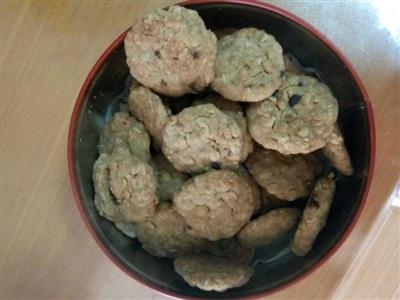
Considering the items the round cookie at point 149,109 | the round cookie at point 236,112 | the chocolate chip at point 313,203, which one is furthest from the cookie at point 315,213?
the round cookie at point 149,109

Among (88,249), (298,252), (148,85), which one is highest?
(148,85)

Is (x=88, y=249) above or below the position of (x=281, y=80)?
below

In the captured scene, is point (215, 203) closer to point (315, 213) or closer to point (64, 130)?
point (315, 213)

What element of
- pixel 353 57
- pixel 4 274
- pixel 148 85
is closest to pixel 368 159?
pixel 353 57

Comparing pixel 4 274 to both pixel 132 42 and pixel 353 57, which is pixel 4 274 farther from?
Answer: pixel 353 57

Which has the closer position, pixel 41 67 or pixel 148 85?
pixel 148 85

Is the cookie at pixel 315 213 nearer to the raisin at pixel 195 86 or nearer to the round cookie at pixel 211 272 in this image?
the round cookie at pixel 211 272
